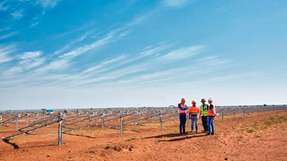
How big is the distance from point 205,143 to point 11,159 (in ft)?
28.7

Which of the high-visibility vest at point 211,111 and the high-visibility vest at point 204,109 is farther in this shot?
the high-visibility vest at point 204,109

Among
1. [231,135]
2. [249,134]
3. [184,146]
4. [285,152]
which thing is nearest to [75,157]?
[184,146]

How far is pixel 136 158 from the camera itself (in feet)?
39.0

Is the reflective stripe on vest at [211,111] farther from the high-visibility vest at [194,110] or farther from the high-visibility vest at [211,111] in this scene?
the high-visibility vest at [194,110]

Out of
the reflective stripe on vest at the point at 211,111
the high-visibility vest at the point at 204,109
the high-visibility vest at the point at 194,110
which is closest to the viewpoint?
the reflective stripe on vest at the point at 211,111

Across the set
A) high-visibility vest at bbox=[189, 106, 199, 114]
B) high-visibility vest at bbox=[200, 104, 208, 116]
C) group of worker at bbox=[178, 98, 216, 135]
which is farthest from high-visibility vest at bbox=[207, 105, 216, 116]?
high-visibility vest at bbox=[189, 106, 199, 114]

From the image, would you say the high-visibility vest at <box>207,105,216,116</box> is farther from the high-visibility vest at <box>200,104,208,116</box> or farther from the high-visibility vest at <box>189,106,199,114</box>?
the high-visibility vest at <box>189,106,199,114</box>

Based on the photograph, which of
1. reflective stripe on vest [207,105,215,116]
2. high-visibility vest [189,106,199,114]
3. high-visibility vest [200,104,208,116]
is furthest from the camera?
high-visibility vest [189,106,199,114]

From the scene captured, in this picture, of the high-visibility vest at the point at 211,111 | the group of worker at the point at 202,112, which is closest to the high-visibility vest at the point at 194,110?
the group of worker at the point at 202,112

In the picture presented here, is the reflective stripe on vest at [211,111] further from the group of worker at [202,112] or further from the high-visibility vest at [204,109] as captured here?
the high-visibility vest at [204,109]

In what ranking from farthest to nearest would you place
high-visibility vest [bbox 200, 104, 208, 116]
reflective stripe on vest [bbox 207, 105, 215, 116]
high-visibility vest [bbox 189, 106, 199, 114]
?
high-visibility vest [bbox 189, 106, 199, 114] → high-visibility vest [bbox 200, 104, 208, 116] → reflective stripe on vest [bbox 207, 105, 215, 116]

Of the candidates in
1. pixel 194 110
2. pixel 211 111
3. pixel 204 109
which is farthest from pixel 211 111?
pixel 194 110

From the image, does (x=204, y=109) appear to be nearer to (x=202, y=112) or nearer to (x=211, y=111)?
(x=202, y=112)

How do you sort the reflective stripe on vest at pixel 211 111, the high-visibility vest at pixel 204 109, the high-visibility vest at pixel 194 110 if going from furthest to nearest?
1. the high-visibility vest at pixel 194 110
2. the high-visibility vest at pixel 204 109
3. the reflective stripe on vest at pixel 211 111
